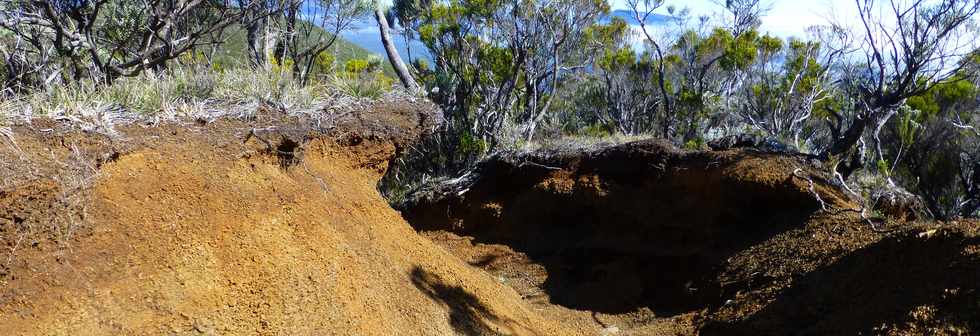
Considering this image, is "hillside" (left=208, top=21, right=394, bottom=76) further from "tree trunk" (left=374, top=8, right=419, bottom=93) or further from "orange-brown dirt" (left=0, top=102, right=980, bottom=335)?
"orange-brown dirt" (left=0, top=102, right=980, bottom=335)

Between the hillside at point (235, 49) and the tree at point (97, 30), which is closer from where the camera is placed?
the tree at point (97, 30)

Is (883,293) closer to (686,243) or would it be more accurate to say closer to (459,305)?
(459,305)

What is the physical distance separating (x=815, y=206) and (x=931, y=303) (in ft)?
8.72

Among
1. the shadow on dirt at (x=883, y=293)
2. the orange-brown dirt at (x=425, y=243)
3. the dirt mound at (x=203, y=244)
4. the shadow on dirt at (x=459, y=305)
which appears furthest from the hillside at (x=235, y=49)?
the shadow on dirt at (x=883, y=293)

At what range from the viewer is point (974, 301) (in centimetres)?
404

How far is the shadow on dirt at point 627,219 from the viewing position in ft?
23.9

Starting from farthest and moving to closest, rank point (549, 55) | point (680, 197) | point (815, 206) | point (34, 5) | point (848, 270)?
point (549, 55) → point (680, 197) → point (34, 5) → point (815, 206) → point (848, 270)

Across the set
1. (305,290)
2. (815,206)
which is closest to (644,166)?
(815,206)

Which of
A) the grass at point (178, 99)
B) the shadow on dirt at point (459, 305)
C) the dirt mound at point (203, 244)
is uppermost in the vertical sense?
the grass at point (178, 99)

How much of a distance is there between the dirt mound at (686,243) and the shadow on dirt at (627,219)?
0.02 meters

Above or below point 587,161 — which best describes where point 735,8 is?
above

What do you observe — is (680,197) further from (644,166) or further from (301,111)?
(301,111)

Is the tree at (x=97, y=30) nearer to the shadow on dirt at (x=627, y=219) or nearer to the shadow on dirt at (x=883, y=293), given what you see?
the shadow on dirt at (x=627, y=219)

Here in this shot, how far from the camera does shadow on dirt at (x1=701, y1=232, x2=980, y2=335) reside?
420cm
